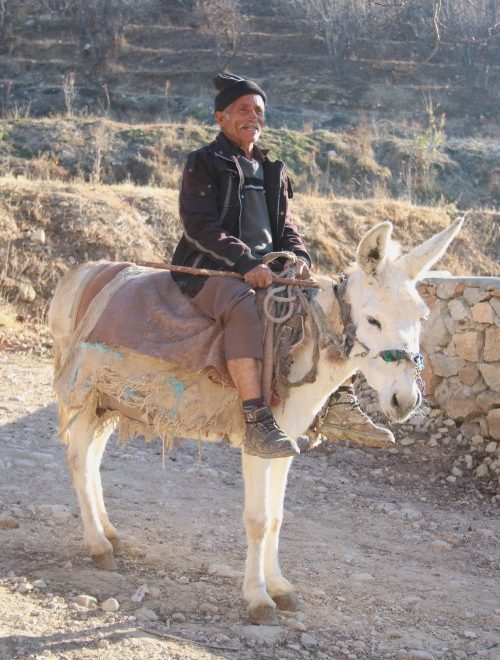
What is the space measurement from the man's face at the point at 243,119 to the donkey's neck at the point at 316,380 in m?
0.98

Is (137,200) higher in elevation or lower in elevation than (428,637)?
higher

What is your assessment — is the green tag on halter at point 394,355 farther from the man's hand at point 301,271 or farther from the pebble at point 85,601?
the pebble at point 85,601

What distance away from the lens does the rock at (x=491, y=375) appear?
7.18 meters

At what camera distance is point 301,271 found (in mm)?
4348

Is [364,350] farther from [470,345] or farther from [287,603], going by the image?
[470,345]

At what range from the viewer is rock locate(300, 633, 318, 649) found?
12.8 feet

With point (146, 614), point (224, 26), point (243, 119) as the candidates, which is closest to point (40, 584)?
point (146, 614)

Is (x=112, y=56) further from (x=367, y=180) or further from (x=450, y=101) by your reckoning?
(x=367, y=180)

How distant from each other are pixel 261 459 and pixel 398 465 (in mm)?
3391

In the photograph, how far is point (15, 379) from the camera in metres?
8.38

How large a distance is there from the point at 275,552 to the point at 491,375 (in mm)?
3519

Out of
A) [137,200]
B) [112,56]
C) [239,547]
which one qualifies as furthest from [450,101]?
[239,547]

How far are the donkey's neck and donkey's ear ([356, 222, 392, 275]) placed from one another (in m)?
0.30

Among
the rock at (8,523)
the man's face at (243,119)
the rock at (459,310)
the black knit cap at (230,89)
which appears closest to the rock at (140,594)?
the rock at (8,523)
